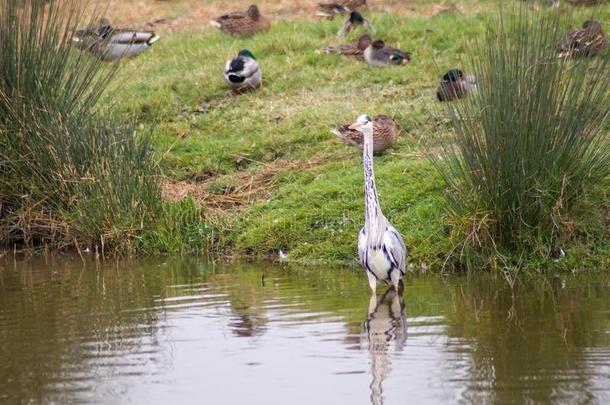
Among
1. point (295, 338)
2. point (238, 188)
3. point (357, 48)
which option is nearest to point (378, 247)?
point (295, 338)

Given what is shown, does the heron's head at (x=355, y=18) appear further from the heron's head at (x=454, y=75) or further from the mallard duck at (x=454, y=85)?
the heron's head at (x=454, y=75)

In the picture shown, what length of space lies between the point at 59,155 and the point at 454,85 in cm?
383

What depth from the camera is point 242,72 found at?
13680 millimetres

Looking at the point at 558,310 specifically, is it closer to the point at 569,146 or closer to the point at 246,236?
the point at 569,146

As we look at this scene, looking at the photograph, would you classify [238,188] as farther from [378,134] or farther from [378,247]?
[378,247]

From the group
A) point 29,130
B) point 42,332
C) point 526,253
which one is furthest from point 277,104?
point 42,332

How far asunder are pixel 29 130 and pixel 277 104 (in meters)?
3.87

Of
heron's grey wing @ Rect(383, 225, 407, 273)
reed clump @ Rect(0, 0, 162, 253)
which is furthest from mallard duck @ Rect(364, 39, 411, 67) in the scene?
heron's grey wing @ Rect(383, 225, 407, 273)

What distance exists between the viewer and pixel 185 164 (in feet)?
39.6

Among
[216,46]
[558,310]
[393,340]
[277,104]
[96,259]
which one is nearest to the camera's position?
[393,340]

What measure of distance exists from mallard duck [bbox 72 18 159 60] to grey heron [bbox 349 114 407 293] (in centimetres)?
342

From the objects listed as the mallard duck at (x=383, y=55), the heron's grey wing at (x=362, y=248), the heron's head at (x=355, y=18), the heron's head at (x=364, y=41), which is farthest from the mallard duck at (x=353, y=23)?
the heron's grey wing at (x=362, y=248)

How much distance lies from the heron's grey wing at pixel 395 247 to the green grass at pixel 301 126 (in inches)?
28.2

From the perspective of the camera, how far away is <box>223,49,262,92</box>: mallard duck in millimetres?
13680
